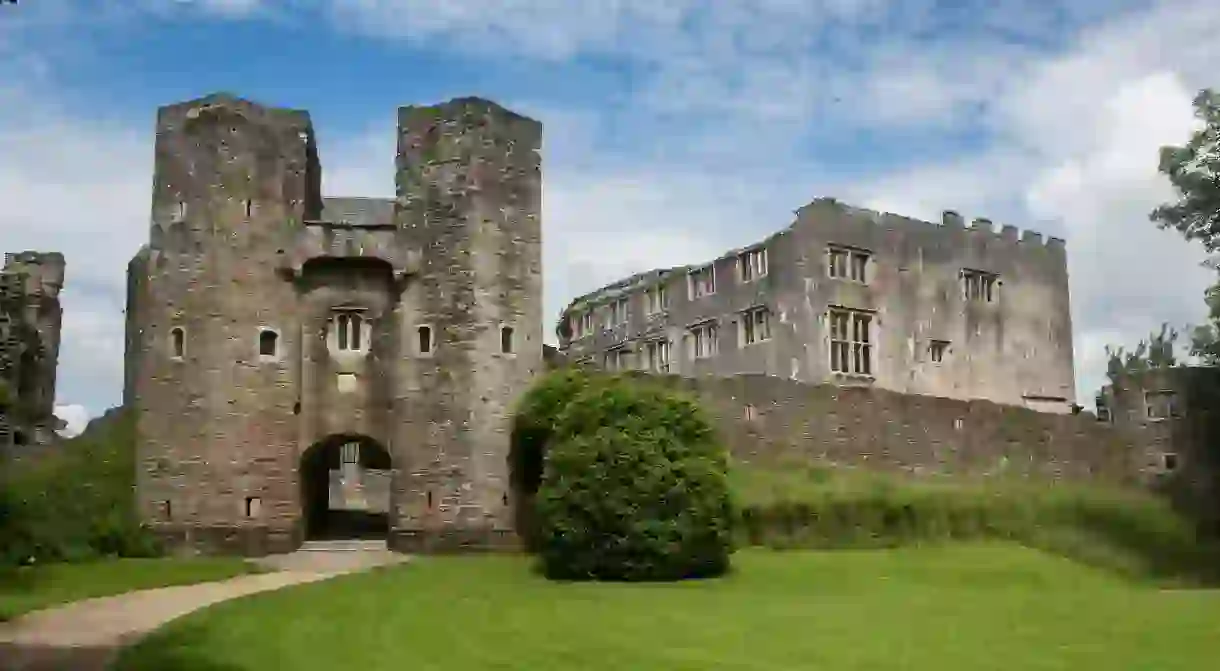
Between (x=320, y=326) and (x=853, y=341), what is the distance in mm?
22351

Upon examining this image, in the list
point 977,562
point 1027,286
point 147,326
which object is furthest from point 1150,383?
point 147,326

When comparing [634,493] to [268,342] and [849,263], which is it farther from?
[849,263]

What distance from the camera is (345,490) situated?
56188mm

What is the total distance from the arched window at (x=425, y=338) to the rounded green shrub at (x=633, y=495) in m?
7.31

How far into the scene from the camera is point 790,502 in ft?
102

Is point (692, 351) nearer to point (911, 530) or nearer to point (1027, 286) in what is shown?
point (1027, 286)

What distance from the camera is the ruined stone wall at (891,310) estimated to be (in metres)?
45.6

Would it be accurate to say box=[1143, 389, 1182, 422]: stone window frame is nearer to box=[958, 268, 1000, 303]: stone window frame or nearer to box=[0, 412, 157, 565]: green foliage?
box=[958, 268, 1000, 303]: stone window frame

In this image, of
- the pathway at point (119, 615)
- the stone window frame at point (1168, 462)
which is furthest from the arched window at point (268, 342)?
the stone window frame at point (1168, 462)

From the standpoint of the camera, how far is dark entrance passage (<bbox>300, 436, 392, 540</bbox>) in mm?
33812

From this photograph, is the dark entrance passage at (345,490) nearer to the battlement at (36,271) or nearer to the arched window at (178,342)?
the arched window at (178,342)

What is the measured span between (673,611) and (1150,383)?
3492cm

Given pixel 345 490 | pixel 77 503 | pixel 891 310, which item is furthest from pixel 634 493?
pixel 345 490

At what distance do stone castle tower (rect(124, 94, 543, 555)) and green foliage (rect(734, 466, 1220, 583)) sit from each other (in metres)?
7.57
